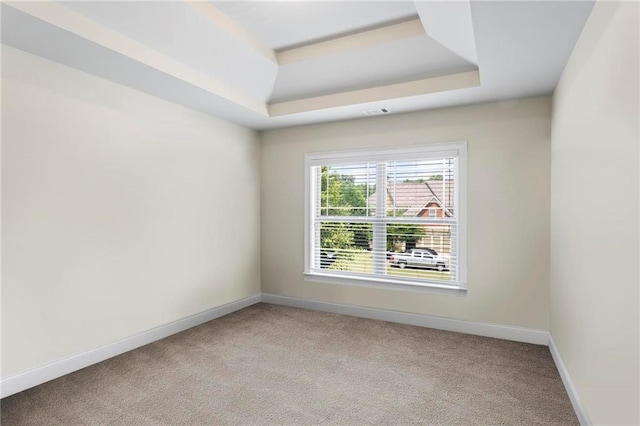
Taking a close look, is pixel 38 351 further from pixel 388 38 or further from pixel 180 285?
pixel 388 38

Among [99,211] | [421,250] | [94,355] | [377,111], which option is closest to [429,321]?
[421,250]

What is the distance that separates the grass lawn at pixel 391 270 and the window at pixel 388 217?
A: 10 mm

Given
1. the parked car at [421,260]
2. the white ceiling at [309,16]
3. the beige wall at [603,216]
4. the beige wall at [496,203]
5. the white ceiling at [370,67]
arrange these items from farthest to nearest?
the parked car at [421,260] < the beige wall at [496,203] < the white ceiling at [370,67] < the white ceiling at [309,16] < the beige wall at [603,216]

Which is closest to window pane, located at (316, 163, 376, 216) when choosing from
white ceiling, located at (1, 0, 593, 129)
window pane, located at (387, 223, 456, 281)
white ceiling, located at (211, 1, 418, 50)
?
window pane, located at (387, 223, 456, 281)

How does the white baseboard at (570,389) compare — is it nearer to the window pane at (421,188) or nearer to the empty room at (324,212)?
the empty room at (324,212)

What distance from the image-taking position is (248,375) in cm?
282

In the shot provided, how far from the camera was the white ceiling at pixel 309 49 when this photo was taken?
2248 millimetres

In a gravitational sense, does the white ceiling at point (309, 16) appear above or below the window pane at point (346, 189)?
above

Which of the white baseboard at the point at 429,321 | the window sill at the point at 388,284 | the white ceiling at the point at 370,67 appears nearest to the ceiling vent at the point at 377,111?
the white ceiling at the point at 370,67

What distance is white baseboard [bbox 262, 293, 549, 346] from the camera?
3512mm

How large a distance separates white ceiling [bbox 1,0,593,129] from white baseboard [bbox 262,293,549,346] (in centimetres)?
228

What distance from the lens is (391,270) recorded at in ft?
13.9

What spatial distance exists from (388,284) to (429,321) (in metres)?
0.59

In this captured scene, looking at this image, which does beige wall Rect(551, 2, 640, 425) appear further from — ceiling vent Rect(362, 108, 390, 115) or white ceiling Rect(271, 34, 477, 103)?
ceiling vent Rect(362, 108, 390, 115)
